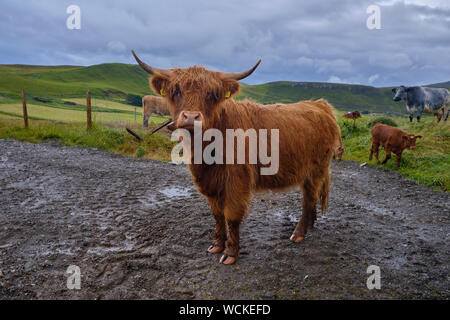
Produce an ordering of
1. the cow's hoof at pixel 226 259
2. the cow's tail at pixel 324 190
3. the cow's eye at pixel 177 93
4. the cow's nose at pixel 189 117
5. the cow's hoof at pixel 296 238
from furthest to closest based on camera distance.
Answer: the cow's tail at pixel 324 190 < the cow's hoof at pixel 296 238 < the cow's hoof at pixel 226 259 < the cow's eye at pixel 177 93 < the cow's nose at pixel 189 117

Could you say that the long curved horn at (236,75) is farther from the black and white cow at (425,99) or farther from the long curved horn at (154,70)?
the black and white cow at (425,99)

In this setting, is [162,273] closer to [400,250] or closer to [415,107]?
[400,250]

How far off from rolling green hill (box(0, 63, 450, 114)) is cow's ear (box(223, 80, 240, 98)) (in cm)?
5728

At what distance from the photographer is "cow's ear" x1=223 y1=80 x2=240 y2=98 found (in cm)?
324

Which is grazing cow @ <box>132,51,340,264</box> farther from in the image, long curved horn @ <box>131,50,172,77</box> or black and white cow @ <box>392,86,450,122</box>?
black and white cow @ <box>392,86,450,122</box>

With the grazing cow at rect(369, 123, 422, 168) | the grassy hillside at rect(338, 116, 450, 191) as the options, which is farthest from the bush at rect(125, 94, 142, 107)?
the grazing cow at rect(369, 123, 422, 168)

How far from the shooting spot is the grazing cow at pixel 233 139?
310cm

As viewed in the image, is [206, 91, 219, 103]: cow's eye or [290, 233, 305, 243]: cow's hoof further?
[290, 233, 305, 243]: cow's hoof

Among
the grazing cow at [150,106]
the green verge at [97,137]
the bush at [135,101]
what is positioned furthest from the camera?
the bush at [135,101]

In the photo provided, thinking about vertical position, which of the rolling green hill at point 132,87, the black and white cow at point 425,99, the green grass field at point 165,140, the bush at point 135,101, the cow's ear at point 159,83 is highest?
the rolling green hill at point 132,87

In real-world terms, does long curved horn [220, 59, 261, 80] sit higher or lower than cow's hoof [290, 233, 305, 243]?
higher

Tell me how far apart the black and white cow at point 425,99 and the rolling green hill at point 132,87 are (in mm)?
45350

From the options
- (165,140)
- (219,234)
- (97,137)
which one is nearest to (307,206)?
(219,234)

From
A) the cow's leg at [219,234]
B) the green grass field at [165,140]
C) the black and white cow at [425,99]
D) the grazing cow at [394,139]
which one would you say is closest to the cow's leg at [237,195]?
the cow's leg at [219,234]
